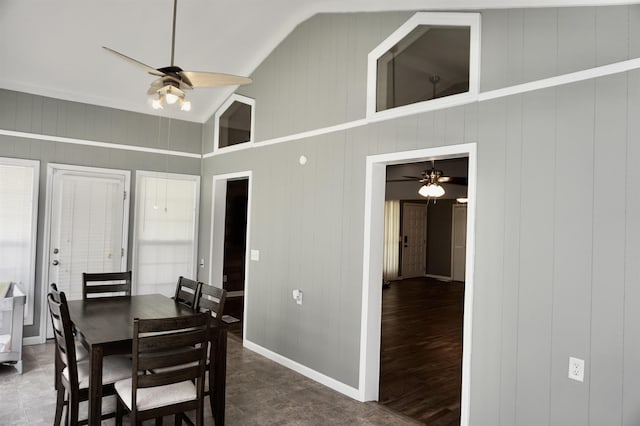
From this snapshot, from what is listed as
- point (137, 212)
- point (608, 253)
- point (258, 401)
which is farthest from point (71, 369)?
point (137, 212)

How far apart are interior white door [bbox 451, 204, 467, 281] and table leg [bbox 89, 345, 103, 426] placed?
33.6 feet

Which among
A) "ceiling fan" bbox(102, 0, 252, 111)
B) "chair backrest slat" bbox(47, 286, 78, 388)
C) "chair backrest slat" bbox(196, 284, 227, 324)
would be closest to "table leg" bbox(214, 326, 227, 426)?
"chair backrest slat" bbox(196, 284, 227, 324)

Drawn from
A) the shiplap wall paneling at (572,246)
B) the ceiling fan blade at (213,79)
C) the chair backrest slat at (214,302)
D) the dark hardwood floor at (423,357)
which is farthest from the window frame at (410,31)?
the dark hardwood floor at (423,357)

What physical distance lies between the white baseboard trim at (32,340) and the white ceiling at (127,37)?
287 centimetres

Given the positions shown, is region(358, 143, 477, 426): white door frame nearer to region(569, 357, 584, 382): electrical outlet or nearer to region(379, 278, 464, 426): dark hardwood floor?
region(379, 278, 464, 426): dark hardwood floor

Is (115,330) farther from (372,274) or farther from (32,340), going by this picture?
(32,340)

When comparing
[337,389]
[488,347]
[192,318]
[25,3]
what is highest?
[25,3]

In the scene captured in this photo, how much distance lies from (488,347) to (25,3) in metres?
4.75

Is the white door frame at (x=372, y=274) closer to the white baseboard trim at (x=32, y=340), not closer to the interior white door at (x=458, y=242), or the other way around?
the white baseboard trim at (x=32, y=340)

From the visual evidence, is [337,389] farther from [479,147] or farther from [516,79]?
[516,79]

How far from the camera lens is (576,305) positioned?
2.53 meters

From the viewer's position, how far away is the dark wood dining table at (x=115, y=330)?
2.49m

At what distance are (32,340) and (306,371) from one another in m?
3.28

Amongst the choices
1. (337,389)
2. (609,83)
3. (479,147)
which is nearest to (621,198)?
(609,83)
